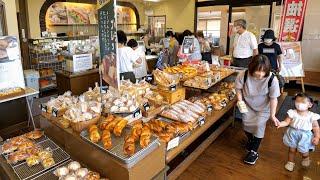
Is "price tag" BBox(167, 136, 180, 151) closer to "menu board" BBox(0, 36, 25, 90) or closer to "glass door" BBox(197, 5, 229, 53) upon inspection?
"menu board" BBox(0, 36, 25, 90)

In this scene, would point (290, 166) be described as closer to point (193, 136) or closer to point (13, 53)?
point (193, 136)

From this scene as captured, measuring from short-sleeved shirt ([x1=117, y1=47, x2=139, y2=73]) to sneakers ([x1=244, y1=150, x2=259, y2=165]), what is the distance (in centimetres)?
226

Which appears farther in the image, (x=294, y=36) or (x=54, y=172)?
(x=294, y=36)

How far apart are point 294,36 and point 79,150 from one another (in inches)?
211

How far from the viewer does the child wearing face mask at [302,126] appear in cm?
262

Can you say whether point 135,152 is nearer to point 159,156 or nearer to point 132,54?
point 159,156

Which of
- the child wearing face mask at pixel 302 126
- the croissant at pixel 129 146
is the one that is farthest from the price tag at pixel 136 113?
the child wearing face mask at pixel 302 126

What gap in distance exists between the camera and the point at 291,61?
18.4 feet

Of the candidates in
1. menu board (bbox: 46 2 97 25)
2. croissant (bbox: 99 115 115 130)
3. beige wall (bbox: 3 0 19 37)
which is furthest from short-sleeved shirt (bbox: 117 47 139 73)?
menu board (bbox: 46 2 97 25)

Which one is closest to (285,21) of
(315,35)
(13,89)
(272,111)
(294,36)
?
(294,36)

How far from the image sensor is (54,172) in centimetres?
175

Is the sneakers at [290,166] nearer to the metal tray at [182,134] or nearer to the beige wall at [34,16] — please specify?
the metal tray at [182,134]

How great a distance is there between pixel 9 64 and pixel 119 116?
2.35 m

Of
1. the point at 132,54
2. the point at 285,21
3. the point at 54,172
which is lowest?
the point at 54,172
